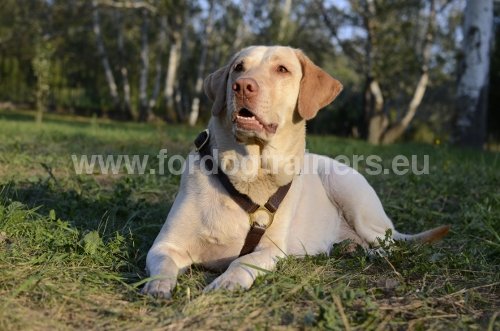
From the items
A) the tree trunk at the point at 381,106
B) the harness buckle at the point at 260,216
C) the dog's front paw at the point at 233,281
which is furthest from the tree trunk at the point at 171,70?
the dog's front paw at the point at 233,281

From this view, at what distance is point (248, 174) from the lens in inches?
132

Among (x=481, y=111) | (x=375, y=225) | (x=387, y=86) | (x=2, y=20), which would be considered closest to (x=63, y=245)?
(x=375, y=225)

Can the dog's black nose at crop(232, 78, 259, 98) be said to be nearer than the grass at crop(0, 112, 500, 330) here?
No

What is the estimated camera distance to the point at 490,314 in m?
2.66

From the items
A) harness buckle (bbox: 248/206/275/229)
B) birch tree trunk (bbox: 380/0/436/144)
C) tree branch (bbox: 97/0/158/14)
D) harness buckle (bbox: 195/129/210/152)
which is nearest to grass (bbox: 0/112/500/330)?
harness buckle (bbox: 248/206/275/229)

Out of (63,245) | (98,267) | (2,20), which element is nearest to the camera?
(98,267)

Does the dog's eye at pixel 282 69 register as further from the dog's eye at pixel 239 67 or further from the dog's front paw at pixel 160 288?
the dog's front paw at pixel 160 288

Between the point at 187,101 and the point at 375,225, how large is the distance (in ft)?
79.5

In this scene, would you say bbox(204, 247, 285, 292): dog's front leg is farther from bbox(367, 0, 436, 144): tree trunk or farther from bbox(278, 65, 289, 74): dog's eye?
bbox(367, 0, 436, 144): tree trunk

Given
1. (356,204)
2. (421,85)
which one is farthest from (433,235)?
(421,85)

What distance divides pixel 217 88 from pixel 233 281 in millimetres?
1339

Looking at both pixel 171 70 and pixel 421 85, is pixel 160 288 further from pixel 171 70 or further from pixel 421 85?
pixel 171 70

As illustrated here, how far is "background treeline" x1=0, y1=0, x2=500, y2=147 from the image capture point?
1659cm

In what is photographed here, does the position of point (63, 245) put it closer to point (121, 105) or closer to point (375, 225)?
point (375, 225)
